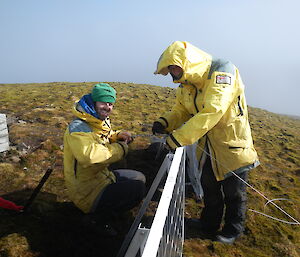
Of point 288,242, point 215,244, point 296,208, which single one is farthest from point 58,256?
point 296,208

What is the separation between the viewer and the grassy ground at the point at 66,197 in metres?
4.91

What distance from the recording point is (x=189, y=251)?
5.16 m

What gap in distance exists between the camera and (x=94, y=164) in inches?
194

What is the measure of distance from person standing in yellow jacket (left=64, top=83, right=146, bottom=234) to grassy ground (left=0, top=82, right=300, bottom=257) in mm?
661

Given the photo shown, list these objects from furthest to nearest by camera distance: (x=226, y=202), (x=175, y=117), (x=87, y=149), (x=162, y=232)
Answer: (x=175, y=117)
(x=226, y=202)
(x=87, y=149)
(x=162, y=232)

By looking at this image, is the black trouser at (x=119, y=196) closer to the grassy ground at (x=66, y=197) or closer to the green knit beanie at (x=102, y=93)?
the grassy ground at (x=66, y=197)

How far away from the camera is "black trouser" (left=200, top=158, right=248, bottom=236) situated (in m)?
5.33

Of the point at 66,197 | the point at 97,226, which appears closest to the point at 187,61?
the point at 97,226

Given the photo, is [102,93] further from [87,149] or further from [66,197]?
[66,197]

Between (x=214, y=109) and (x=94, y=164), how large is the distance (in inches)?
103

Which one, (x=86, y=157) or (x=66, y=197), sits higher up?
(x=86, y=157)

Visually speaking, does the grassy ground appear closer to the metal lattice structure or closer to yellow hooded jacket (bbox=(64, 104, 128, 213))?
yellow hooded jacket (bbox=(64, 104, 128, 213))

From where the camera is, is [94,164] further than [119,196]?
No

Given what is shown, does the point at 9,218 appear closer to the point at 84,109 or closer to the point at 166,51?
the point at 84,109
